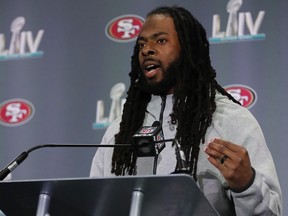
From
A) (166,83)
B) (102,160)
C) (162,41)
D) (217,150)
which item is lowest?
(102,160)

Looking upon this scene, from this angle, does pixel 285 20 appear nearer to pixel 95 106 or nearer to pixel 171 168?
pixel 95 106

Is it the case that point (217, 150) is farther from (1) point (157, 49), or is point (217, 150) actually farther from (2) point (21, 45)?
(2) point (21, 45)

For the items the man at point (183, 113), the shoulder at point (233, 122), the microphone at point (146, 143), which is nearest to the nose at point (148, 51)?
the man at point (183, 113)

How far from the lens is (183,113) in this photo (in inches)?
80.6

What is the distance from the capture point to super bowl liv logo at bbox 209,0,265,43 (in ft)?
9.16

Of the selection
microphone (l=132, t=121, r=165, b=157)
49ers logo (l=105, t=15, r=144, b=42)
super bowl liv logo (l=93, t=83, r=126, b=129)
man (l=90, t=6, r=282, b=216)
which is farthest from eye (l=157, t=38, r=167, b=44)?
49ers logo (l=105, t=15, r=144, b=42)

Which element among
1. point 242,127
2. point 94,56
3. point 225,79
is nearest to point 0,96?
point 94,56

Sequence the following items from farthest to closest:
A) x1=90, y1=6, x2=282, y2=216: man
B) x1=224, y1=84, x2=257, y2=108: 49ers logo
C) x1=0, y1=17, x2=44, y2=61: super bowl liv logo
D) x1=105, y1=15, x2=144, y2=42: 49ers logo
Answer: x1=0, y1=17, x2=44, y2=61: super bowl liv logo, x1=105, y1=15, x2=144, y2=42: 49ers logo, x1=224, y1=84, x2=257, y2=108: 49ers logo, x1=90, y1=6, x2=282, y2=216: man

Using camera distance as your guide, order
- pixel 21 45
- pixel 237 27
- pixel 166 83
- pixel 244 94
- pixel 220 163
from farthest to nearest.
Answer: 1. pixel 21 45
2. pixel 237 27
3. pixel 244 94
4. pixel 166 83
5. pixel 220 163

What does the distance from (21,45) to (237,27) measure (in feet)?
3.04

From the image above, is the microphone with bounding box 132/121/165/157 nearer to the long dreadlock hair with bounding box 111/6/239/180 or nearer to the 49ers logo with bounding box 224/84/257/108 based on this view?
the long dreadlock hair with bounding box 111/6/239/180

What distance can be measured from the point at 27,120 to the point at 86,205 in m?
1.46

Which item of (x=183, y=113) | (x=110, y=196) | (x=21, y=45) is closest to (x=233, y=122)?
(x=183, y=113)

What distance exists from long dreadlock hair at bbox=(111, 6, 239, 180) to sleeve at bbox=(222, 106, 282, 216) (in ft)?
0.33
